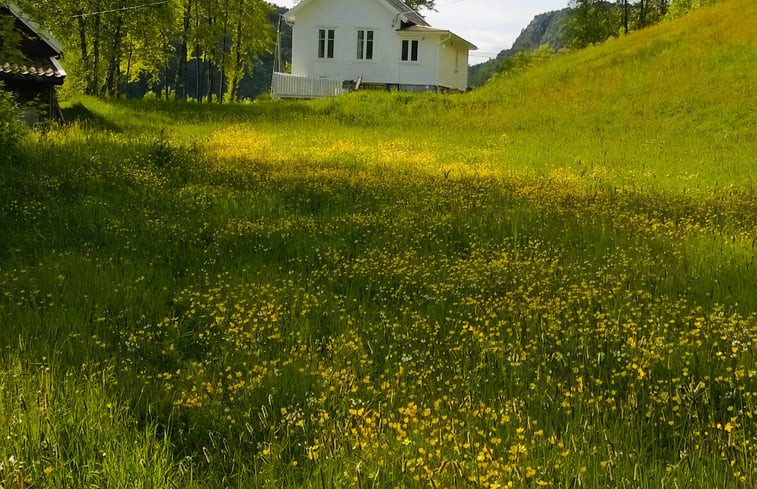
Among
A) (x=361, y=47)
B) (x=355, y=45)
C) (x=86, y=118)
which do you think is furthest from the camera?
(x=361, y=47)

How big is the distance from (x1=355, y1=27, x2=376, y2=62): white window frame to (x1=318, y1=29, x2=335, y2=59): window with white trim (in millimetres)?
1803

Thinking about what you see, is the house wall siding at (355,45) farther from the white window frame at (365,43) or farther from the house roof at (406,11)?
the house roof at (406,11)

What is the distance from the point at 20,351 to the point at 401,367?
8.39 ft

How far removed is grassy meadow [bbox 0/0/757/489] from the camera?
2664 mm

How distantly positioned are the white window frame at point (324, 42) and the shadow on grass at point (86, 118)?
1820cm

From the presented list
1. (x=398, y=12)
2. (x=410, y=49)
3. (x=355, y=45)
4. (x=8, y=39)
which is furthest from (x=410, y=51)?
(x=8, y=39)

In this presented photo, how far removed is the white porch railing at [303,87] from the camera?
39.1m

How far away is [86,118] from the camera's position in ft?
72.7

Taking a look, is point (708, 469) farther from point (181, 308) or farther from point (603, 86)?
point (603, 86)

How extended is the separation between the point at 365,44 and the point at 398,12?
3128 mm

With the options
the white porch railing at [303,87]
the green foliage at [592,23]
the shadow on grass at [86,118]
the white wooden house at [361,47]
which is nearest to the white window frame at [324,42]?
the white wooden house at [361,47]

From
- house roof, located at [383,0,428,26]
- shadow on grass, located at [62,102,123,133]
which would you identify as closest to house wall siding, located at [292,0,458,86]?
house roof, located at [383,0,428,26]

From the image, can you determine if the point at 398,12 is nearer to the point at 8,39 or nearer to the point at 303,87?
the point at 303,87

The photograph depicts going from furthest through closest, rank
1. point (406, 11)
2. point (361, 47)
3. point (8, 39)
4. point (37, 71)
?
point (361, 47) < point (406, 11) < point (37, 71) < point (8, 39)
